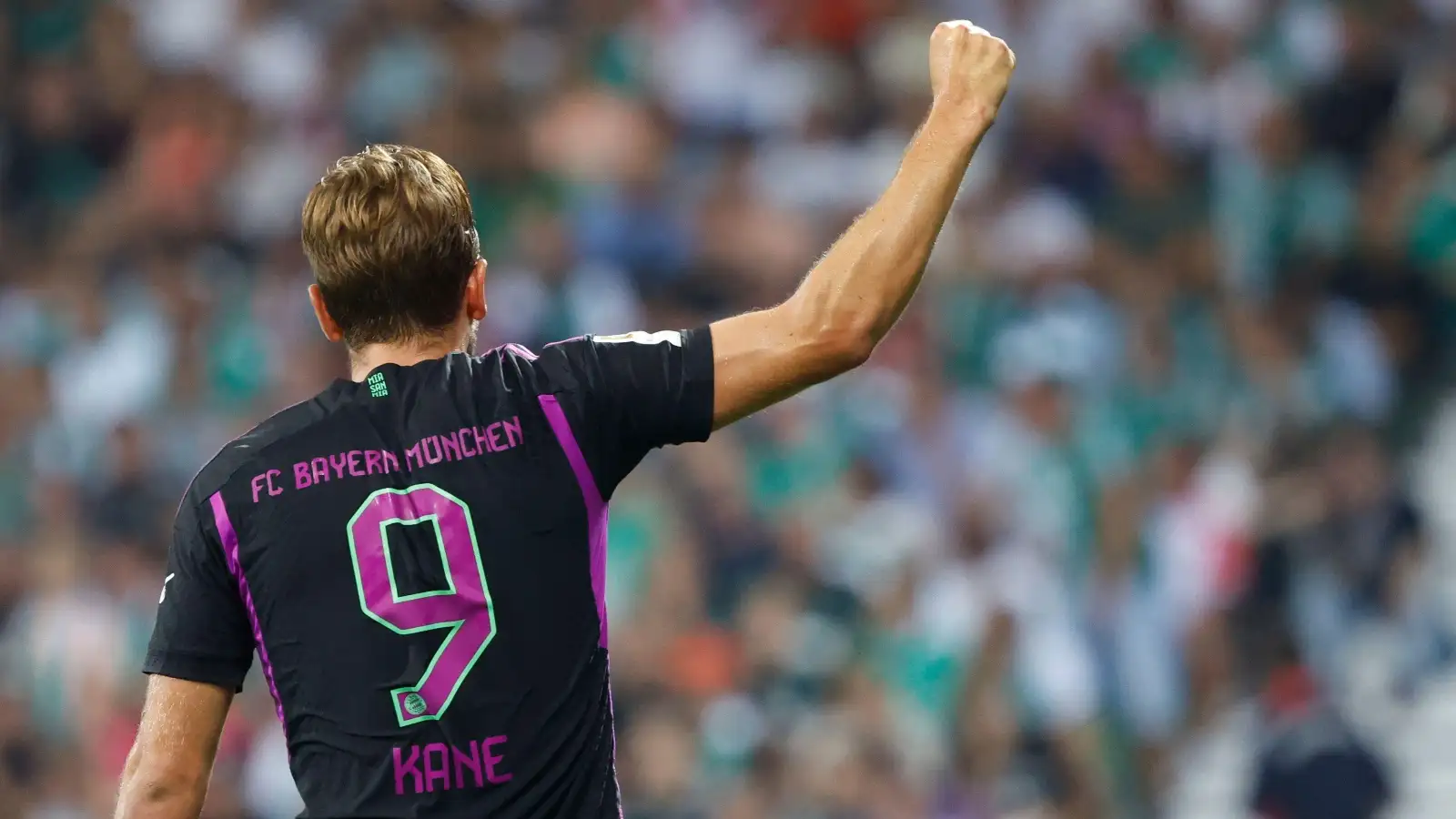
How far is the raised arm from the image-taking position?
2.45 m

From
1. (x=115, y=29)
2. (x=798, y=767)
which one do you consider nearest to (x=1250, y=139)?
(x=798, y=767)

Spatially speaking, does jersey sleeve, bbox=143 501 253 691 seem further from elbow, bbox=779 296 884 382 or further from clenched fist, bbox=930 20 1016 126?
clenched fist, bbox=930 20 1016 126

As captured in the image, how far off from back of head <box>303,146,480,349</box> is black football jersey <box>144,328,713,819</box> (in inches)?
3.1

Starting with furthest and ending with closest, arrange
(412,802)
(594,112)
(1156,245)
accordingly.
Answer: (594,112) → (1156,245) → (412,802)

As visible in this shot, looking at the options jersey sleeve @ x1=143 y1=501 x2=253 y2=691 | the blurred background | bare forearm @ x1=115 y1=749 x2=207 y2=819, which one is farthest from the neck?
the blurred background

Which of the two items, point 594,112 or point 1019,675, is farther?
point 594,112

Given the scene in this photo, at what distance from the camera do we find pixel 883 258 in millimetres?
2471

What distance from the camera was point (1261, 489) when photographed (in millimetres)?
8000

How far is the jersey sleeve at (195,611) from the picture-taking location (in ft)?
8.04

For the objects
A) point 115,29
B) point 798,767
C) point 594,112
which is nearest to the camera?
point 798,767

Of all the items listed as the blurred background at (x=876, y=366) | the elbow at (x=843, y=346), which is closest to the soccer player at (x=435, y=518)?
the elbow at (x=843, y=346)

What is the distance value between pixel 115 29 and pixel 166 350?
6.98ft

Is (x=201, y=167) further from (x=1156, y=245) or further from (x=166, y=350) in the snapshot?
(x=1156, y=245)

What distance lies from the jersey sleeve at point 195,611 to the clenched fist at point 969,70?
1.19 metres
